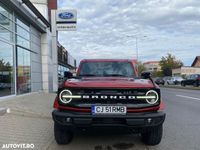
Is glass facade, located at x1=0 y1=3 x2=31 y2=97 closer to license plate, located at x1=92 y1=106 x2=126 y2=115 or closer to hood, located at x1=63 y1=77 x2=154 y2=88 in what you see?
hood, located at x1=63 y1=77 x2=154 y2=88

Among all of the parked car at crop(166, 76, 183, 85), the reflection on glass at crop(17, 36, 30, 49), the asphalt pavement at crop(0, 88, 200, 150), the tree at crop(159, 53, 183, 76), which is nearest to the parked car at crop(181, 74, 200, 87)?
the parked car at crop(166, 76, 183, 85)

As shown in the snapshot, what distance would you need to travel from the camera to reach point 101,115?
18.0ft

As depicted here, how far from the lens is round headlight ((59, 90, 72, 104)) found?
5.73 meters

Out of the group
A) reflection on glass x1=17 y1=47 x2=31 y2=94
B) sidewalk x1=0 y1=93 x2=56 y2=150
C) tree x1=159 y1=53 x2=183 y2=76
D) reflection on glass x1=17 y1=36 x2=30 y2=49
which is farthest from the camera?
tree x1=159 y1=53 x2=183 y2=76

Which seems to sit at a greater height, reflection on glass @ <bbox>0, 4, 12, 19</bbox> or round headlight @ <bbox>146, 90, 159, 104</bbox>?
reflection on glass @ <bbox>0, 4, 12, 19</bbox>

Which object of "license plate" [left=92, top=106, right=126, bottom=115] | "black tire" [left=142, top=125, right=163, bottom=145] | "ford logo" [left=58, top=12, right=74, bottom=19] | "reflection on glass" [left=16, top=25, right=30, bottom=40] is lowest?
"black tire" [left=142, top=125, right=163, bottom=145]

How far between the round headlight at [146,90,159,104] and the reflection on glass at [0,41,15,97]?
9555 millimetres

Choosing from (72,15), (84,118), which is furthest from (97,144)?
(72,15)

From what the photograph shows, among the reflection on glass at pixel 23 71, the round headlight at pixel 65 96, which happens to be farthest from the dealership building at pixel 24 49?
the round headlight at pixel 65 96

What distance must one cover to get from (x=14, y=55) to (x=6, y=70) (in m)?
1.42

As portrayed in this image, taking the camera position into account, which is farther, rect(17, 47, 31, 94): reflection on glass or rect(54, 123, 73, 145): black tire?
rect(17, 47, 31, 94): reflection on glass

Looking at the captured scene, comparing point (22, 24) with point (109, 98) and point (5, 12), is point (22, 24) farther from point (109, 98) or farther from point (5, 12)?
point (109, 98)

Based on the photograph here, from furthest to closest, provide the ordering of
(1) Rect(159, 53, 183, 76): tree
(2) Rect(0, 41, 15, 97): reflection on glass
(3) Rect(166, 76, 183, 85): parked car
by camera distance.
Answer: (1) Rect(159, 53, 183, 76): tree → (3) Rect(166, 76, 183, 85): parked car → (2) Rect(0, 41, 15, 97): reflection on glass

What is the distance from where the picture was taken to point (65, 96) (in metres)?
5.75
